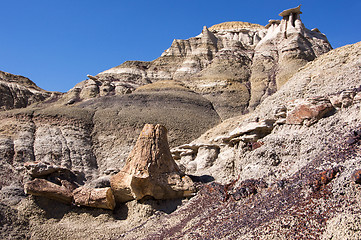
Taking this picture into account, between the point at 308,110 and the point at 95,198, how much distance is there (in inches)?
433

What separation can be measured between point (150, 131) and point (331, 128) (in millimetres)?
8664

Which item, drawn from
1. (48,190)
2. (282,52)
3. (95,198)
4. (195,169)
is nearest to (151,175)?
(95,198)

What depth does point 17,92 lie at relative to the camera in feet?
181

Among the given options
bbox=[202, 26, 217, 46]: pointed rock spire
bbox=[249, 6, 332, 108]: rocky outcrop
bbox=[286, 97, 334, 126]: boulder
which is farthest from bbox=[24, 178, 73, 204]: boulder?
bbox=[202, 26, 217, 46]: pointed rock spire

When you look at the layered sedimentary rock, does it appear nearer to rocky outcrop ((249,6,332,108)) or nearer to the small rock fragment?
rocky outcrop ((249,6,332,108))

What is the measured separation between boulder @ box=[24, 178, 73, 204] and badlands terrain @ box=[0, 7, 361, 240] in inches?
2.0

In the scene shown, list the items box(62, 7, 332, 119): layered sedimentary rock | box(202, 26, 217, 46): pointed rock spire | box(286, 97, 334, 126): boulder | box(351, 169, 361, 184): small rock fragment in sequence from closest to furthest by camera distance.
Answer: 1. box(351, 169, 361, 184): small rock fragment
2. box(286, 97, 334, 126): boulder
3. box(62, 7, 332, 119): layered sedimentary rock
4. box(202, 26, 217, 46): pointed rock spire

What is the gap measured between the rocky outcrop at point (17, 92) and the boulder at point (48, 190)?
36.3 metres

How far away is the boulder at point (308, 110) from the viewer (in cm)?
1620

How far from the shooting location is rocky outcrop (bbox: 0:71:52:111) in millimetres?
52306

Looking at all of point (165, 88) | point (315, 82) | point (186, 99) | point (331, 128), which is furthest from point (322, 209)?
point (165, 88)

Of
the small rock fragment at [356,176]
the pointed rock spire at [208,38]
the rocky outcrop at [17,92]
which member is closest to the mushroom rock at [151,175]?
the small rock fragment at [356,176]

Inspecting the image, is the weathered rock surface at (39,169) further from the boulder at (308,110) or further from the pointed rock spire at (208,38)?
the pointed rock spire at (208,38)

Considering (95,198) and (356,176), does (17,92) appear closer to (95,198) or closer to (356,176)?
(95,198)
